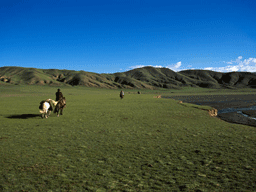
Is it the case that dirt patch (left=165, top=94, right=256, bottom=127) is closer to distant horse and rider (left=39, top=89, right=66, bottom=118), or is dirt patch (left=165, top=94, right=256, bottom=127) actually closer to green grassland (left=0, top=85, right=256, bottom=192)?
green grassland (left=0, top=85, right=256, bottom=192)

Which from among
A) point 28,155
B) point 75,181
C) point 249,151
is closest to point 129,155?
point 75,181

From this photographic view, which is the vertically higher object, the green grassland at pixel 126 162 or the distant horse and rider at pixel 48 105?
the distant horse and rider at pixel 48 105

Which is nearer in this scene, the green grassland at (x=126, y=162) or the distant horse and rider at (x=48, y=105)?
the green grassland at (x=126, y=162)

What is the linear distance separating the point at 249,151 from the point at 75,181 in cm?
753

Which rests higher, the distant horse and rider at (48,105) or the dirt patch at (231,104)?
the distant horse and rider at (48,105)

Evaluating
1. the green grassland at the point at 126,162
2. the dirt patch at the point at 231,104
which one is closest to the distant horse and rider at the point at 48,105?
the green grassland at the point at 126,162

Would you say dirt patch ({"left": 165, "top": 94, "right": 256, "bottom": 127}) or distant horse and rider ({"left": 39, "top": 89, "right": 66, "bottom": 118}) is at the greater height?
distant horse and rider ({"left": 39, "top": 89, "right": 66, "bottom": 118})

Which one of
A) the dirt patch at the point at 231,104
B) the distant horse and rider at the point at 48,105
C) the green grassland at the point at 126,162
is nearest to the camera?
the green grassland at the point at 126,162

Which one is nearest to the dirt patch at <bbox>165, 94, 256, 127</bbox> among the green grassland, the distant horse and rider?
the green grassland

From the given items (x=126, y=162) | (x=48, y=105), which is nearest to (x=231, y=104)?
(x=48, y=105)

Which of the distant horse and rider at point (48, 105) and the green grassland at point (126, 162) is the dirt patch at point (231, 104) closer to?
the green grassland at point (126, 162)

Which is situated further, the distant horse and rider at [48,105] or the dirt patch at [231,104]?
the dirt patch at [231,104]

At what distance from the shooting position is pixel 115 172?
6.21 meters

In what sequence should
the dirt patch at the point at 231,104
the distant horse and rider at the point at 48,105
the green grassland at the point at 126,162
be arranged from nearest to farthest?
the green grassland at the point at 126,162, the distant horse and rider at the point at 48,105, the dirt patch at the point at 231,104
